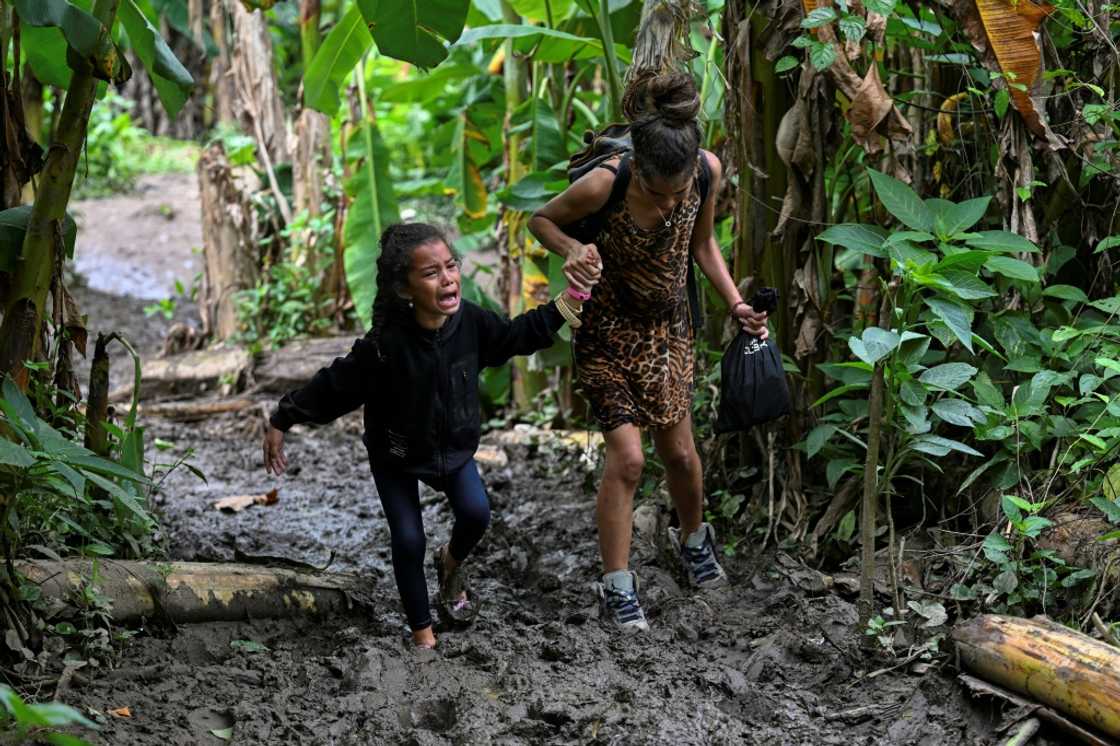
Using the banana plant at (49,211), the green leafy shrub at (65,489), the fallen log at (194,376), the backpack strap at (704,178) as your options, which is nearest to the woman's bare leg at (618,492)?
the backpack strap at (704,178)

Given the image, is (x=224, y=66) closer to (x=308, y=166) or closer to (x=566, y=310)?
(x=308, y=166)

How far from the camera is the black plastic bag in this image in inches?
162

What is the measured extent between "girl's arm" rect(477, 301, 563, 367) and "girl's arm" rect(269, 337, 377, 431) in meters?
0.39

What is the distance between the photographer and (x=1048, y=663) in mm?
3139

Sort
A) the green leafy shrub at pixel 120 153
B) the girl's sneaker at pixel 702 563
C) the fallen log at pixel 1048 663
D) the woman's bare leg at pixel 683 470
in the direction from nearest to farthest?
1. the fallen log at pixel 1048 663
2. the woman's bare leg at pixel 683 470
3. the girl's sneaker at pixel 702 563
4. the green leafy shrub at pixel 120 153

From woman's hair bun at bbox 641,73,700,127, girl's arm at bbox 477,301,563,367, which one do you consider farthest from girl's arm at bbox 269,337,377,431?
woman's hair bun at bbox 641,73,700,127

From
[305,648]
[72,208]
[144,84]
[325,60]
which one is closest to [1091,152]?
[305,648]

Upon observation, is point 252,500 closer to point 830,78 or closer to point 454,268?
point 454,268

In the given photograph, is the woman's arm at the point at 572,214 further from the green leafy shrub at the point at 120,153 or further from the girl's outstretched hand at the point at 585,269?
the green leafy shrub at the point at 120,153

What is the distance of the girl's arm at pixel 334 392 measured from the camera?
3871 mm

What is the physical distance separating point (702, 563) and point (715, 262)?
3.61 ft

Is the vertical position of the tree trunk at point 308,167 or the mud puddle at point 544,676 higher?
the tree trunk at point 308,167

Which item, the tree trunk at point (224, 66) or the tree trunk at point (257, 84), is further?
the tree trunk at point (224, 66)

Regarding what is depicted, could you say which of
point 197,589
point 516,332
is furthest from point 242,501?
point 516,332
